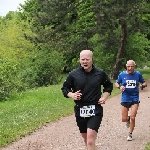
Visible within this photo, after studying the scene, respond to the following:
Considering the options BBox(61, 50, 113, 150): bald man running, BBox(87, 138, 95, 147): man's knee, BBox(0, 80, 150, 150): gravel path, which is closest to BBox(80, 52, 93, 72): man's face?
BBox(61, 50, 113, 150): bald man running

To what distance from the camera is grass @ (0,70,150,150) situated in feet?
38.2

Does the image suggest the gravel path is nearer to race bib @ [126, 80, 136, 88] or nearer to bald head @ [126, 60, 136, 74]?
race bib @ [126, 80, 136, 88]

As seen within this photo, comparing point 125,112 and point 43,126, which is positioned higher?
point 125,112

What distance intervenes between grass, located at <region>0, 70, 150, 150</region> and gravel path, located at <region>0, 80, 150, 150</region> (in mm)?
358

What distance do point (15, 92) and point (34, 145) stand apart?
12486 millimetres

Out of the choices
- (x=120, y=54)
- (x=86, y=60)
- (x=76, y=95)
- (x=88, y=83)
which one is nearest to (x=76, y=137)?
(x=88, y=83)

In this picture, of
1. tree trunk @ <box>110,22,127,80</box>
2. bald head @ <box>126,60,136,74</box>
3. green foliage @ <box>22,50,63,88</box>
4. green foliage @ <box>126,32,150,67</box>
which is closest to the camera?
bald head @ <box>126,60,136,74</box>

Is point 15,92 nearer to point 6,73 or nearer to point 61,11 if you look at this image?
point 6,73

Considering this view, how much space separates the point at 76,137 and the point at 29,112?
5.16 meters

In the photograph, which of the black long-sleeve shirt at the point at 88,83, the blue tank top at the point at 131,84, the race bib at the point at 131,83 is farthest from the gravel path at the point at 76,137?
the black long-sleeve shirt at the point at 88,83

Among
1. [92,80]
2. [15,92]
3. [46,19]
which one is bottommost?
[15,92]

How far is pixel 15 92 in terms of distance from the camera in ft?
72.9

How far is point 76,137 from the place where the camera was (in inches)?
428

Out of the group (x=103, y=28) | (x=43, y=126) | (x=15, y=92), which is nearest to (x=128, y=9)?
(x=103, y=28)
